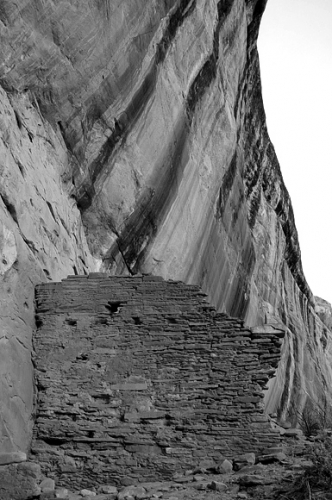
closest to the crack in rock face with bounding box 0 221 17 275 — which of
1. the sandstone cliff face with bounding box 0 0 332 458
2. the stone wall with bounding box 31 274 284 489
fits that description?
the sandstone cliff face with bounding box 0 0 332 458

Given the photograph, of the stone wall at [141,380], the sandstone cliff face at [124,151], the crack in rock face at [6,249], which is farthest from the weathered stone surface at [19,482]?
the crack in rock face at [6,249]

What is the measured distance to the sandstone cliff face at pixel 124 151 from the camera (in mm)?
11055

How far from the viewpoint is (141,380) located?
994cm

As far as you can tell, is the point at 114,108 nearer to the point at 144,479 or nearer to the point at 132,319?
the point at 132,319

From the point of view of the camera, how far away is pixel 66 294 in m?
10.5

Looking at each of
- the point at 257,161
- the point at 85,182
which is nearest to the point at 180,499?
the point at 85,182

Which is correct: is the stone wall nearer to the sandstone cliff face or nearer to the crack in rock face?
the sandstone cliff face

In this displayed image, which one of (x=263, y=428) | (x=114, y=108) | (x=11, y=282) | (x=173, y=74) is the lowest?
(x=263, y=428)

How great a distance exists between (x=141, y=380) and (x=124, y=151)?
5.95m

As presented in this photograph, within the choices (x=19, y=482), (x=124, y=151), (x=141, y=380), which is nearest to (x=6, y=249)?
(x=141, y=380)

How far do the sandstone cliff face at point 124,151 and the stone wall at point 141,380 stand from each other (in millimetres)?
431

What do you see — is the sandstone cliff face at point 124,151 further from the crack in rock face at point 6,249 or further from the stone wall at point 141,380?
the stone wall at point 141,380

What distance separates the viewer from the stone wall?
9594 mm

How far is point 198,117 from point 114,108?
343 cm
